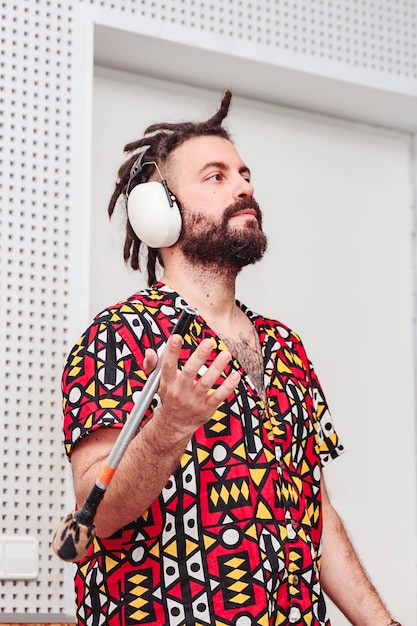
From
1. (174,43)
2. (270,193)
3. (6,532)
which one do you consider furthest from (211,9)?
(6,532)

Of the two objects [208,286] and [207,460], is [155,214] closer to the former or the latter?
[208,286]

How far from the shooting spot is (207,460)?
163 cm

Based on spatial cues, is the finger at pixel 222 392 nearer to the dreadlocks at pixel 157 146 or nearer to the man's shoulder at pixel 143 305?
the man's shoulder at pixel 143 305

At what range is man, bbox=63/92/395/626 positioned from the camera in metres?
1.43

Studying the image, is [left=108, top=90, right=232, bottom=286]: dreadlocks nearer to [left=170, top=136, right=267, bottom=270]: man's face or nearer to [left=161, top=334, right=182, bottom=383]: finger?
[left=170, top=136, right=267, bottom=270]: man's face

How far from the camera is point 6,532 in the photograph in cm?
220

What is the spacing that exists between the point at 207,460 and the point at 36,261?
2.92 ft

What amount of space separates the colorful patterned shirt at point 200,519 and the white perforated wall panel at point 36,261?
1.94ft

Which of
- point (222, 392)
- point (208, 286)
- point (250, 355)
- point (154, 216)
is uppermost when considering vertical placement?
point (154, 216)

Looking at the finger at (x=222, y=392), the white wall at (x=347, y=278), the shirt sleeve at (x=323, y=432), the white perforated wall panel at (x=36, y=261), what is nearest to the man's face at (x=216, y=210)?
the shirt sleeve at (x=323, y=432)

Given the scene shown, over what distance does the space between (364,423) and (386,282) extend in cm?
46

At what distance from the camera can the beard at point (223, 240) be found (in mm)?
1909

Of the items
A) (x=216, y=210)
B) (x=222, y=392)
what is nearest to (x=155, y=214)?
(x=216, y=210)

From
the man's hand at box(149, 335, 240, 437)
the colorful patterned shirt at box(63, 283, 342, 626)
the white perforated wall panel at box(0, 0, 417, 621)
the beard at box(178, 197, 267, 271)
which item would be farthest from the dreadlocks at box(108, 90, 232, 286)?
the man's hand at box(149, 335, 240, 437)
